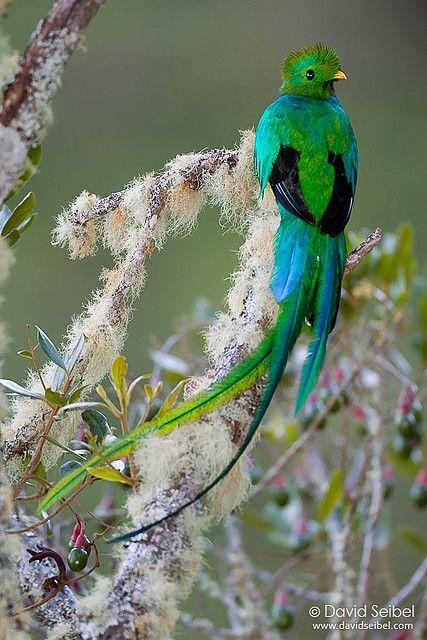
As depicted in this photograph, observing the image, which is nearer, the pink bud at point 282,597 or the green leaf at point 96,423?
the green leaf at point 96,423

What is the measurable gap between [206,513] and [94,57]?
2.75 meters

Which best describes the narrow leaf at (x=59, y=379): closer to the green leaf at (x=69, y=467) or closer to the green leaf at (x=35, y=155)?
the green leaf at (x=69, y=467)

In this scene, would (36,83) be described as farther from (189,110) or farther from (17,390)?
(189,110)

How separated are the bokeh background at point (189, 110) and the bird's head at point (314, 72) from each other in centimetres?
188

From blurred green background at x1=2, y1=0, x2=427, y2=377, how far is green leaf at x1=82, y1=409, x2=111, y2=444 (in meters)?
2.17

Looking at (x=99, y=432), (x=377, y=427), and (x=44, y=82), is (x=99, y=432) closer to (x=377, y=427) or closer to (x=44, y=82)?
(x=44, y=82)

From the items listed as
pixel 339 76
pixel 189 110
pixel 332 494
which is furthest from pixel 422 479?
pixel 189 110

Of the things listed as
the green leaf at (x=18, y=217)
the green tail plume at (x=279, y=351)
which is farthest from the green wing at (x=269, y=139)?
the green leaf at (x=18, y=217)

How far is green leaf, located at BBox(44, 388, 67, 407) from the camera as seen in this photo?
69cm

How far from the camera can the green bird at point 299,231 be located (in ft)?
2.27

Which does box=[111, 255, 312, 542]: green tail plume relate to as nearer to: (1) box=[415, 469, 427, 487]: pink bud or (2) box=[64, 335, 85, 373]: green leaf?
(2) box=[64, 335, 85, 373]: green leaf

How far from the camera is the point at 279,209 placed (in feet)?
2.78

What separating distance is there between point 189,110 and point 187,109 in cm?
1

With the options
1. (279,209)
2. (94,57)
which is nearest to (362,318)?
(279,209)
